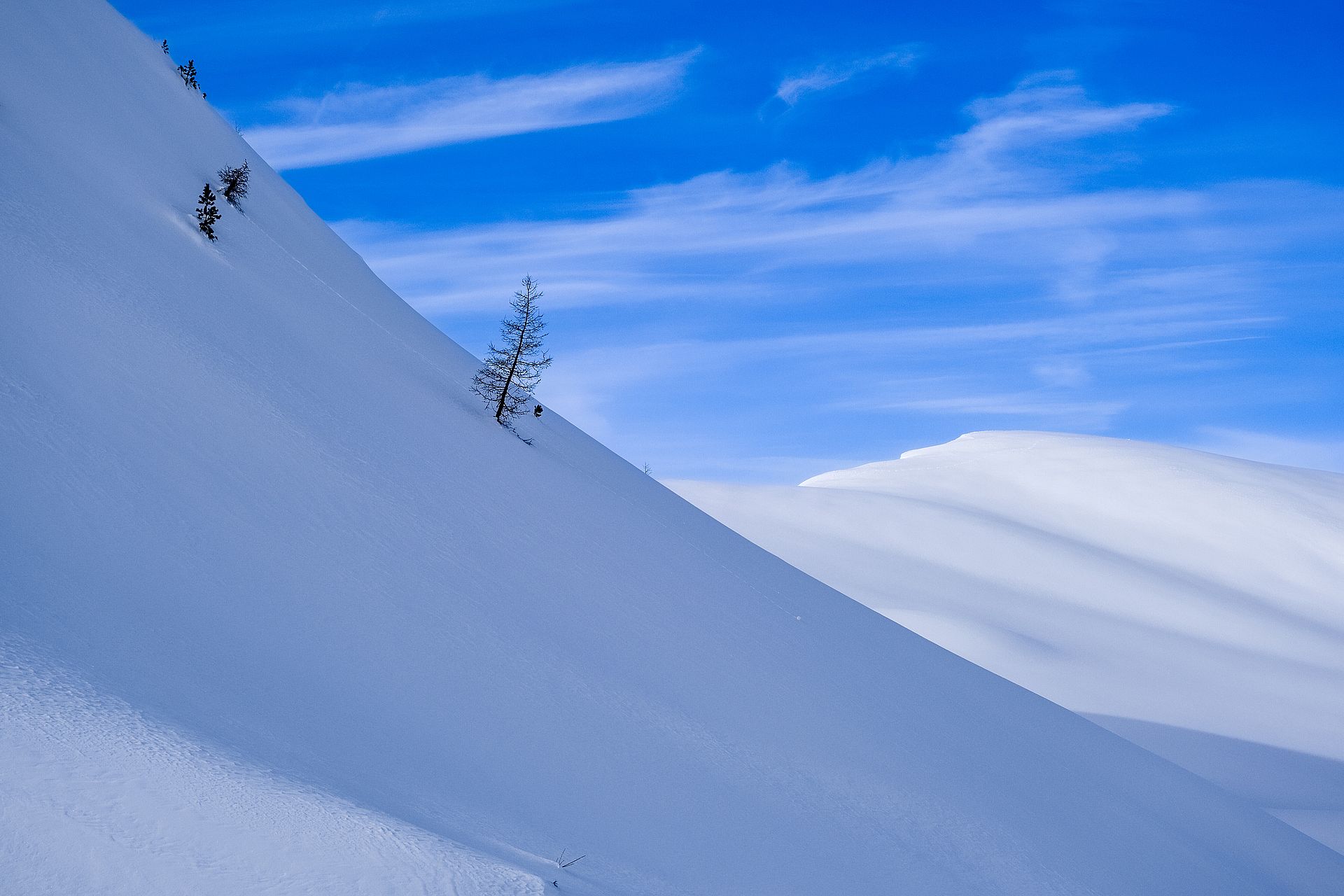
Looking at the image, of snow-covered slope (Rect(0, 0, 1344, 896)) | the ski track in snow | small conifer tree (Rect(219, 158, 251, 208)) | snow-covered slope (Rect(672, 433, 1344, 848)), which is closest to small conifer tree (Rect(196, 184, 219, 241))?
snow-covered slope (Rect(0, 0, 1344, 896))

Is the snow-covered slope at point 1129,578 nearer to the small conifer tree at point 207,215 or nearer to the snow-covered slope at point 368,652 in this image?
the snow-covered slope at point 368,652

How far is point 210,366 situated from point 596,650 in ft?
20.3

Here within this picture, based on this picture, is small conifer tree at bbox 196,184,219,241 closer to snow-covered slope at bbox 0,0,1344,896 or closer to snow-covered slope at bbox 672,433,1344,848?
snow-covered slope at bbox 0,0,1344,896

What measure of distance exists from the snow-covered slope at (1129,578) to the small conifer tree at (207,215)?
2345 cm

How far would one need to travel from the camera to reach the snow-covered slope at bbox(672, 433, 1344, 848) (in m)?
26.3

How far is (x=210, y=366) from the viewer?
11.2 m

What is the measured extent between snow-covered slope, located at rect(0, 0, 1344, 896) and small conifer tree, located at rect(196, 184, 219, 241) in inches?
10.6

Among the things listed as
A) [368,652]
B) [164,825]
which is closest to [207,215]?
[368,652]

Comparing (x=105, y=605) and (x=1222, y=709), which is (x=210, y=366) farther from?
(x=1222, y=709)

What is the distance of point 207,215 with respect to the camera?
14.7 m

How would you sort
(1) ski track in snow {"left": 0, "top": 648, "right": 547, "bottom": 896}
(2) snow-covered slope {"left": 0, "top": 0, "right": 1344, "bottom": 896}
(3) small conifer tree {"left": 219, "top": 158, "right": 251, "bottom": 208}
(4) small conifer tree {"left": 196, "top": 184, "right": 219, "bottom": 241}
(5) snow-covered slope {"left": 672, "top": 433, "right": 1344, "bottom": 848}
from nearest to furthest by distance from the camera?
(1) ski track in snow {"left": 0, "top": 648, "right": 547, "bottom": 896} < (2) snow-covered slope {"left": 0, "top": 0, "right": 1344, "bottom": 896} < (4) small conifer tree {"left": 196, "top": 184, "right": 219, "bottom": 241} < (3) small conifer tree {"left": 219, "top": 158, "right": 251, "bottom": 208} < (5) snow-covered slope {"left": 672, "top": 433, "right": 1344, "bottom": 848}

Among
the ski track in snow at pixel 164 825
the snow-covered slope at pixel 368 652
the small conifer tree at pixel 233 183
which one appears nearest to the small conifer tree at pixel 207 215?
the snow-covered slope at pixel 368 652

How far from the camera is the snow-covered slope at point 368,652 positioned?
5074 mm

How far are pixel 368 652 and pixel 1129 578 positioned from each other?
42.0 m
